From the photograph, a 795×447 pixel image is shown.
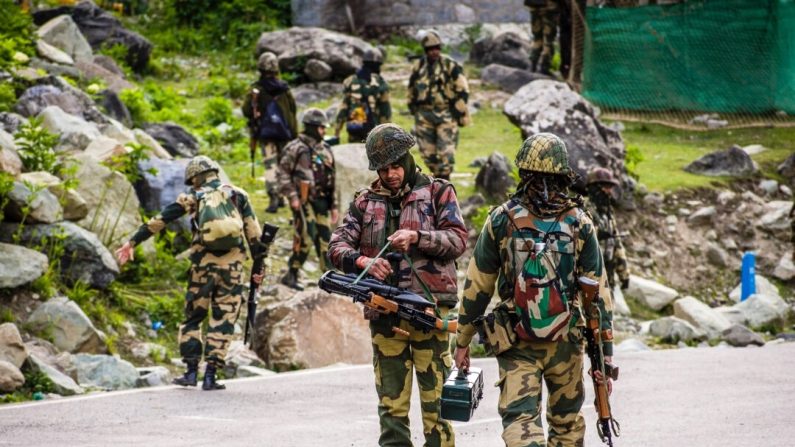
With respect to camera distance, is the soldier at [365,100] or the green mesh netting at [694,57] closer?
the soldier at [365,100]

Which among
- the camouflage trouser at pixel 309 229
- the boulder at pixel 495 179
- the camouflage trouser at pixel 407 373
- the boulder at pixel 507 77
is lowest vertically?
the boulder at pixel 507 77

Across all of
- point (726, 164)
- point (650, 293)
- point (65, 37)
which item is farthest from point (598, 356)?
point (65, 37)

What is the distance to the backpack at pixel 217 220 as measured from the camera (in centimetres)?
1165

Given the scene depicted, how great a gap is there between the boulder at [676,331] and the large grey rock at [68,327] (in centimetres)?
608

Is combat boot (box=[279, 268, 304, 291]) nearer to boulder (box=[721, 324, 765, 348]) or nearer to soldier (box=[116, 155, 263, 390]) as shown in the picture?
soldier (box=[116, 155, 263, 390])

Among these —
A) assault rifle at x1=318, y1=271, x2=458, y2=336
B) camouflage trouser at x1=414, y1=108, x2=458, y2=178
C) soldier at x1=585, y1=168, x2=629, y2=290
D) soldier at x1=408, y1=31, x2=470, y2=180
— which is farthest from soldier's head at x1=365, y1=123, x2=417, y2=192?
camouflage trouser at x1=414, y1=108, x2=458, y2=178

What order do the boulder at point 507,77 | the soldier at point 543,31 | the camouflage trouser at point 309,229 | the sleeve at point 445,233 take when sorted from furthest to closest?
the boulder at point 507,77 < the soldier at point 543,31 < the camouflage trouser at point 309,229 < the sleeve at point 445,233

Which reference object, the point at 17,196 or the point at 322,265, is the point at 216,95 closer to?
the point at 322,265

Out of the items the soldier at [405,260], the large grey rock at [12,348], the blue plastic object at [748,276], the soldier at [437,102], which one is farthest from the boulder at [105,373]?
the blue plastic object at [748,276]

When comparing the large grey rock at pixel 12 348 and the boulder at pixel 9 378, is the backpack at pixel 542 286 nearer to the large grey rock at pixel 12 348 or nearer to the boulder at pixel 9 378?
the boulder at pixel 9 378

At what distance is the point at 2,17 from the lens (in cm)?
2112

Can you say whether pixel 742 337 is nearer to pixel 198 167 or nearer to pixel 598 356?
pixel 198 167

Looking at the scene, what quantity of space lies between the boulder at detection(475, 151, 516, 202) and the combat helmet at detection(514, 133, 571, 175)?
36.4 feet

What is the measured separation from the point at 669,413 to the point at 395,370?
131 inches
